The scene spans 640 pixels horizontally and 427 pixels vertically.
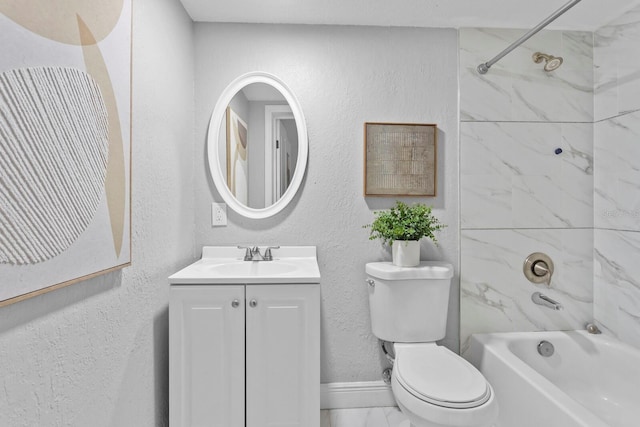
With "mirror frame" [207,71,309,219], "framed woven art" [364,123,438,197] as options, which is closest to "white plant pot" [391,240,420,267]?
"framed woven art" [364,123,438,197]

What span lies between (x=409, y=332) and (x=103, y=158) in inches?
60.2

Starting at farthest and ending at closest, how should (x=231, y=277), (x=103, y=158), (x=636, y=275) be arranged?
(x=636, y=275), (x=231, y=277), (x=103, y=158)

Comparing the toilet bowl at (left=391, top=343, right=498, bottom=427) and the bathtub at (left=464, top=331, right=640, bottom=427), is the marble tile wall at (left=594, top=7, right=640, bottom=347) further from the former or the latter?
the toilet bowl at (left=391, top=343, right=498, bottom=427)

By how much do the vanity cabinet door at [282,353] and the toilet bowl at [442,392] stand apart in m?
0.38

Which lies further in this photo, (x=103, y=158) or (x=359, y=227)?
(x=359, y=227)

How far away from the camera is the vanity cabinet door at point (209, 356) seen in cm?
145

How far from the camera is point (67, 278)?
89 cm

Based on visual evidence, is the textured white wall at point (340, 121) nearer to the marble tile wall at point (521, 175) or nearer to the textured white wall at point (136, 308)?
the marble tile wall at point (521, 175)

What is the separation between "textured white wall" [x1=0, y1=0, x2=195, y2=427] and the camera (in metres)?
0.81

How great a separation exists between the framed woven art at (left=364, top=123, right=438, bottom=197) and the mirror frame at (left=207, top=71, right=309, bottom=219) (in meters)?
0.37

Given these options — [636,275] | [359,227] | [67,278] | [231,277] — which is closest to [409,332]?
[359,227]

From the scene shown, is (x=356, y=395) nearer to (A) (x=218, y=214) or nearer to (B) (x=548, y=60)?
(A) (x=218, y=214)

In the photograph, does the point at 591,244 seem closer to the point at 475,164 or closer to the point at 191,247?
the point at 475,164

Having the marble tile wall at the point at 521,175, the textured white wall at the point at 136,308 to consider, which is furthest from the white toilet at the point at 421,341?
the textured white wall at the point at 136,308
